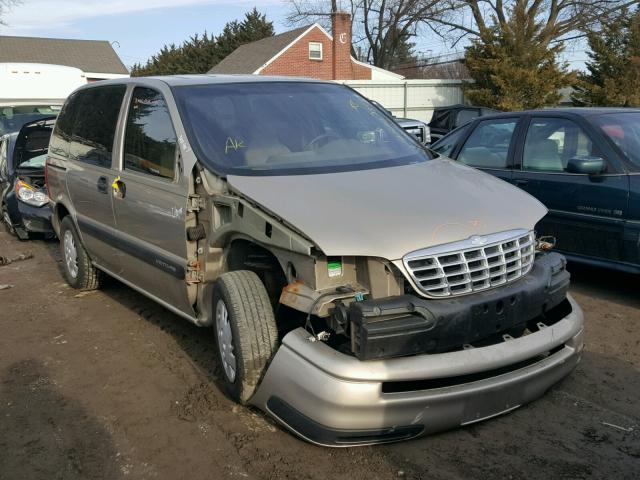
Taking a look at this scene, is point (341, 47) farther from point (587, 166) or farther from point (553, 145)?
point (587, 166)

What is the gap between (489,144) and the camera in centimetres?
664

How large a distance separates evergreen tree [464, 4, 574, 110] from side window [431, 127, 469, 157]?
1938 cm

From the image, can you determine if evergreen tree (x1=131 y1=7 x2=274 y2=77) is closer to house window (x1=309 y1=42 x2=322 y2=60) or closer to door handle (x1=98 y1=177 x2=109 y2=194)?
house window (x1=309 y1=42 x2=322 y2=60)

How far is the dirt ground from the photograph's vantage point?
10.3 ft

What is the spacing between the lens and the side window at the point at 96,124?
5.15 meters

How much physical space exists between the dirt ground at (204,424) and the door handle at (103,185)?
1.14 meters

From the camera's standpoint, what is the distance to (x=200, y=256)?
411 cm

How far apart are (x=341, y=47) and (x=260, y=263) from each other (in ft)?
115

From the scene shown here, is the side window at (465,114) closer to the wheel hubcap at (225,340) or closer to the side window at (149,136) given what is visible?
the side window at (149,136)

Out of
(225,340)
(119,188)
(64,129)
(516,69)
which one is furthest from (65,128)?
(516,69)

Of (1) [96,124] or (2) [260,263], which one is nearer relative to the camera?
(2) [260,263]

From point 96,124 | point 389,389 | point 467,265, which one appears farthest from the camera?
point 96,124

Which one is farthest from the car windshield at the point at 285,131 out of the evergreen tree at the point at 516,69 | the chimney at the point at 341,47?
the chimney at the point at 341,47

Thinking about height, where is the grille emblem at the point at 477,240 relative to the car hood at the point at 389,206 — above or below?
below
